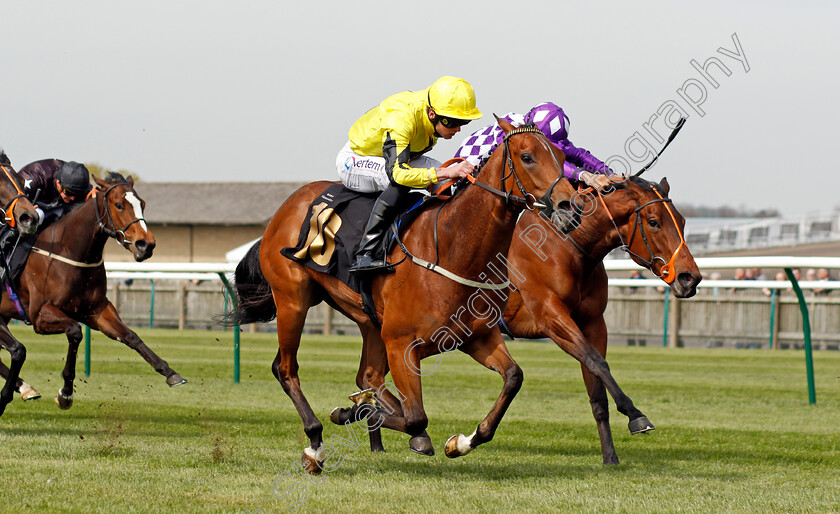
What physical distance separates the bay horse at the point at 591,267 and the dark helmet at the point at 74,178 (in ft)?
11.3

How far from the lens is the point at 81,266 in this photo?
7984mm

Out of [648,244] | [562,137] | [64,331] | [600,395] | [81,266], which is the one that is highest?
[562,137]

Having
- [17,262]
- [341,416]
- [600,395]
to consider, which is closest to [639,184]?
[600,395]

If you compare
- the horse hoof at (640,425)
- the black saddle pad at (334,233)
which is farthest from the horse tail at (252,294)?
the horse hoof at (640,425)

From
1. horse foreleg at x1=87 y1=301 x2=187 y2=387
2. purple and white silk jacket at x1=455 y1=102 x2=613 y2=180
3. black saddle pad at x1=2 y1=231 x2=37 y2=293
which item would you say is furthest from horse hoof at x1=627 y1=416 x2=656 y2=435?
black saddle pad at x1=2 y1=231 x2=37 y2=293

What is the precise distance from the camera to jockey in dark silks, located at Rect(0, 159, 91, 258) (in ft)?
27.6

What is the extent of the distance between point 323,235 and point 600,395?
1858 millimetres

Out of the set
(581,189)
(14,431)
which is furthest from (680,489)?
(14,431)

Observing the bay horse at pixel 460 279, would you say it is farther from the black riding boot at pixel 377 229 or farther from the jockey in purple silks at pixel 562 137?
the jockey in purple silks at pixel 562 137

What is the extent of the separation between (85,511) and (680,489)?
8.96 ft

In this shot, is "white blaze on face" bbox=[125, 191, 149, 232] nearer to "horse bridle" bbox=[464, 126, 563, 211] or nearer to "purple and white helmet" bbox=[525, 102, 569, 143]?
"purple and white helmet" bbox=[525, 102, 569, 143]

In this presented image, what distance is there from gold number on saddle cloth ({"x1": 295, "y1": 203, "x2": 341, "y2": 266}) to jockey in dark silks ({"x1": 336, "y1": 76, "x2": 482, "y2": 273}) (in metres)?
0.28

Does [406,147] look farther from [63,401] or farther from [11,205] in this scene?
[63,401]

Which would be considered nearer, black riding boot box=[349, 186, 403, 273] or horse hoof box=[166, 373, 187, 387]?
black riding boot box=[349, 186, 403, 273]
